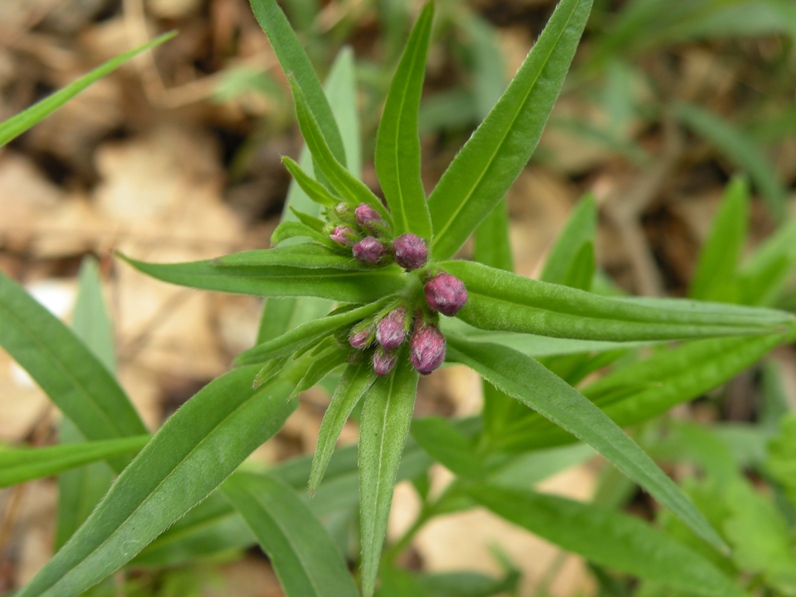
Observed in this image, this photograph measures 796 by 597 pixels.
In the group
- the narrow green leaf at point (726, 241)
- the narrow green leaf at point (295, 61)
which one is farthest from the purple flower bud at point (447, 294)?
the narrow green leaf at point (726, 241)

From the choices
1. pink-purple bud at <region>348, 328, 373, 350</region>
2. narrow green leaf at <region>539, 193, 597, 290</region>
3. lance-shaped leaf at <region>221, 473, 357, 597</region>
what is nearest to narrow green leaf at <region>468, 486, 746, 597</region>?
lance-shaped leaf at <region>221, 473, 357, 597</region>

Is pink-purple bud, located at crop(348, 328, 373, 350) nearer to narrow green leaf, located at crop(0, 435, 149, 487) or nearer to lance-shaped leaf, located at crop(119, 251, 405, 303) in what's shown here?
lance-shaped leaf, located at crop(119, 251, 405, 303)

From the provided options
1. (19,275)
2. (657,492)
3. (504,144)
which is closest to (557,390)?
(657,492)

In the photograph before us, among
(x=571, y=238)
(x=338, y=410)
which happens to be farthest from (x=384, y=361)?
(x=571, y=238)

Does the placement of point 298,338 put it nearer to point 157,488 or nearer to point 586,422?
point 157,488

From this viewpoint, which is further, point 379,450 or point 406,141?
point 406,141

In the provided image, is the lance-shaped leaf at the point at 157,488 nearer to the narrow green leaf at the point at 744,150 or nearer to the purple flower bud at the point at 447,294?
the purple flower bud at the point at 447,294

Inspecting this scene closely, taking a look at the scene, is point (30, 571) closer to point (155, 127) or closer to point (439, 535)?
point (439, 535)
